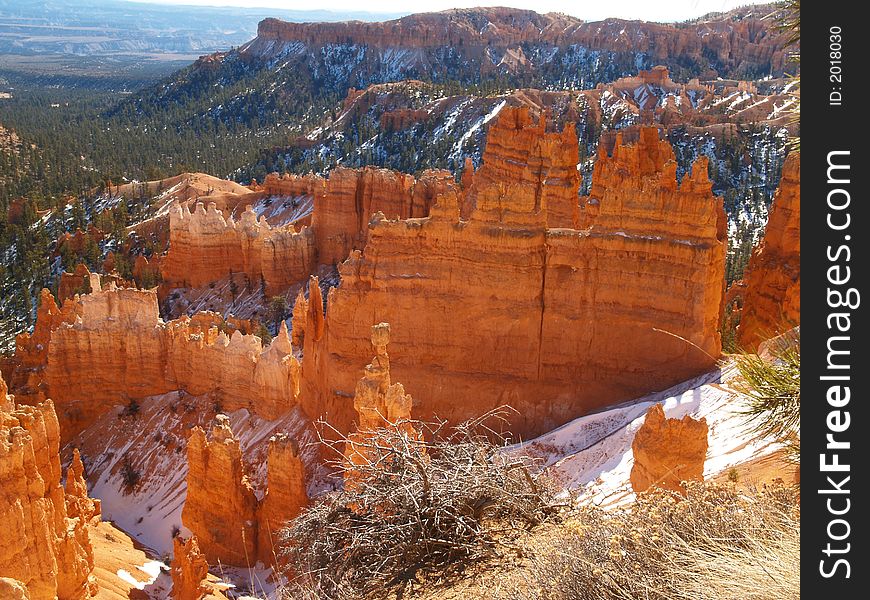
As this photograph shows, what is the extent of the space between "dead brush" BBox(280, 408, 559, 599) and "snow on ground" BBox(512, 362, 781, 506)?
15.4 ft

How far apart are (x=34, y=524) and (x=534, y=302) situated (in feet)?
39.2

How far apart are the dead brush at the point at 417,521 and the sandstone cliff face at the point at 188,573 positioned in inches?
304

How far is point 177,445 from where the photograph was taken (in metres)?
24.7

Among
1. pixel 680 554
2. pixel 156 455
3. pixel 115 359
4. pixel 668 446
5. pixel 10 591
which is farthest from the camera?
pixel 115 359

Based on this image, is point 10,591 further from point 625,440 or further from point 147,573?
point 625,440

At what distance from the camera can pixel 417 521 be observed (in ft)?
27.5

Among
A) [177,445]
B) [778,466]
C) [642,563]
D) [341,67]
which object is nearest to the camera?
[642,563]

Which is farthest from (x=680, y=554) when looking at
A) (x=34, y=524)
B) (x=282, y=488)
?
(x=282, y=488)

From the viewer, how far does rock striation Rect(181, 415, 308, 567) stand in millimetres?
18922

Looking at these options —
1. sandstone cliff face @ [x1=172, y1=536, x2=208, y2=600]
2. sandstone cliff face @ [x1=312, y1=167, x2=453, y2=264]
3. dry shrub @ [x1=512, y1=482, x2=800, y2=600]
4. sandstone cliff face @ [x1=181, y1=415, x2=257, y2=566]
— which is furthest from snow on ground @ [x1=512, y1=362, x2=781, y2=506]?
sandstone cliff face @ [x1=312, y1=167, x2=453, y2=264]

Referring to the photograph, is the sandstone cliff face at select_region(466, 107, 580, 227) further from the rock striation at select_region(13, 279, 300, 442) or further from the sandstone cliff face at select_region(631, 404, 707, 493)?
the rock striation at select_region(13, 279, 300, 442)

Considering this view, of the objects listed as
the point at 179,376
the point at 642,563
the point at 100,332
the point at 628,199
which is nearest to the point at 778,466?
the point at 642,563
